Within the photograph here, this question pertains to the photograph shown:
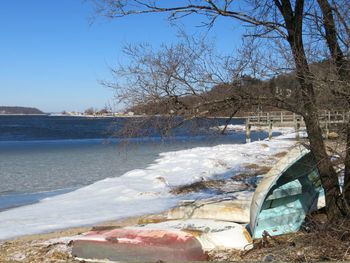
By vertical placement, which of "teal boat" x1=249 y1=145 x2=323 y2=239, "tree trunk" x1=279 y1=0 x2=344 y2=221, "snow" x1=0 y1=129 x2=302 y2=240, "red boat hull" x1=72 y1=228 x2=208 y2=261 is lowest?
"snow" x1=0 y1=129 x2=302 y2=240

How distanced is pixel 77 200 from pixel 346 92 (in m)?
10.3

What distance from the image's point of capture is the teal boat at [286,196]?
770 cm

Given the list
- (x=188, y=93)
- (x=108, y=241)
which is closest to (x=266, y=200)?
(x=188, y=93)

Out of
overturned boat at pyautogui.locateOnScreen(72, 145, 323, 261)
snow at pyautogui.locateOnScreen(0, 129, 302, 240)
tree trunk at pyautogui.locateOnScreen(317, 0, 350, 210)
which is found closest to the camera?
tree trunk at pyautogui.locateOnScreen(317, 0, 350, 210)

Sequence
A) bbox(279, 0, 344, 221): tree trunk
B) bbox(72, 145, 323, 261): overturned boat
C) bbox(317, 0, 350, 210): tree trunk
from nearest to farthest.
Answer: bbox(317, 0, 350, 210): tree trunk < bbox(279, 0, 344, 221): tree trunk < bbox(72, 145, 323, 261): overturned boat

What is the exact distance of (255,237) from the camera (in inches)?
296

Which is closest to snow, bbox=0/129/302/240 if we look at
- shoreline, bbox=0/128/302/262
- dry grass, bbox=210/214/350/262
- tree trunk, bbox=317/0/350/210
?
shoreline, bbox=0/128/302/262

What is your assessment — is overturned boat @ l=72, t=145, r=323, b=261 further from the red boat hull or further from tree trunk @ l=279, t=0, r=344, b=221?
tree trunk @ l=279, t=0, r=344, b=221

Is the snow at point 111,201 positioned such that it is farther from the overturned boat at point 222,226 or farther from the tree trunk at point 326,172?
the tree trunk at point 326,172

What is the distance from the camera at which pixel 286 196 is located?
838 centimetres

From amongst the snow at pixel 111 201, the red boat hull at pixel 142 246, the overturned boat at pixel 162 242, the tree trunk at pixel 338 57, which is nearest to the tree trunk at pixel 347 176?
the tree trunk at pixel 338 57

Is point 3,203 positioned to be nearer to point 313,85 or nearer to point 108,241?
point 108,241

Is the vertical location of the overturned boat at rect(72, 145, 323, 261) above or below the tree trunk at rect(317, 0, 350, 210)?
below

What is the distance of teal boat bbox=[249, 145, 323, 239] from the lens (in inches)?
303
